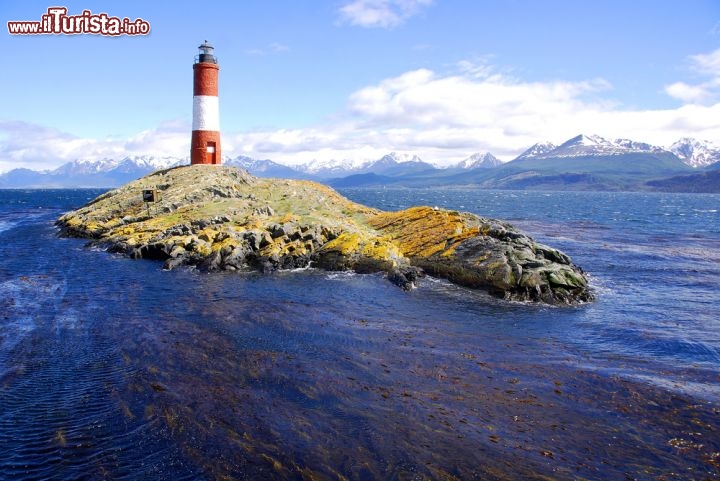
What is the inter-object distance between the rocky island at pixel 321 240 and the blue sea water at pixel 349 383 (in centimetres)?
241

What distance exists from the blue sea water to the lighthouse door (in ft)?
126

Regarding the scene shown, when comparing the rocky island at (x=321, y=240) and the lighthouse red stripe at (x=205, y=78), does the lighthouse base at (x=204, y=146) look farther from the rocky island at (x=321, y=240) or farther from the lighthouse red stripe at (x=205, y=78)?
the rocky island at (x=321, y=240)

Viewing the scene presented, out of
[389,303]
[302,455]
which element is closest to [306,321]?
[389,303]

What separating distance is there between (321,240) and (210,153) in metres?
34.9

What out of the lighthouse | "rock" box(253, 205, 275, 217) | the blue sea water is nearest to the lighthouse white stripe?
the lighthouse

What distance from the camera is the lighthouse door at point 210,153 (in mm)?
65812

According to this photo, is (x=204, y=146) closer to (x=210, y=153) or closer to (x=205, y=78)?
(x=210, y=153)

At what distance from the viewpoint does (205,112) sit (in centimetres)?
6350

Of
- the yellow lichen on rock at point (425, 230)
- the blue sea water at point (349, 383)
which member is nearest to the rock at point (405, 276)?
the blue sea water at point (349, 383)

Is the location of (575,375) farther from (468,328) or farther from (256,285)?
(256,285)

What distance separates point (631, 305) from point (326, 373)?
19.0m

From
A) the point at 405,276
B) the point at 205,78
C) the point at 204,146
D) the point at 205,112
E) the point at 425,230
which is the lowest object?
the point at 405,276

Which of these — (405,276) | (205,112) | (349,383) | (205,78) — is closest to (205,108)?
(205,112)

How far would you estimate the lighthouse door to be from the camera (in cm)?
6581
